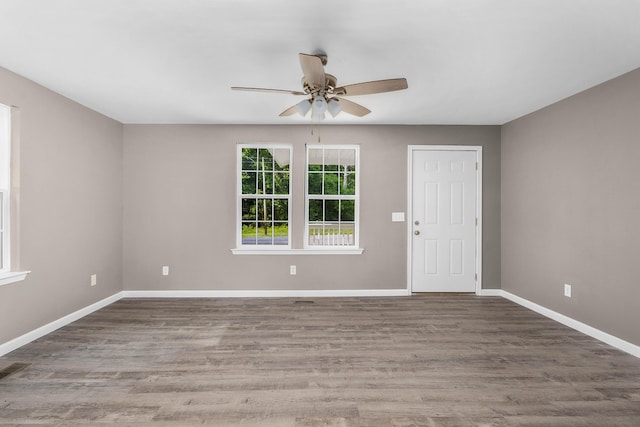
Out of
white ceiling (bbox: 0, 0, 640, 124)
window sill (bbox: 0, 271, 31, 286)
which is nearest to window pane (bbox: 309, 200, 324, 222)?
white ceiling (bbox: 0, 0, 640, 124)

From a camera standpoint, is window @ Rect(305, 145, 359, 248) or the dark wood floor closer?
the dark wood floor

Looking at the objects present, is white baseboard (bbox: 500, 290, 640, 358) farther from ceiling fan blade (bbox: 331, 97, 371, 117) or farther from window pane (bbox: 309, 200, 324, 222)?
ceiling fan blade (bbox: 331, 97, 371, 117)

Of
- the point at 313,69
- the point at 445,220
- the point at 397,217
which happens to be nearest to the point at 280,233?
the point at 397,217

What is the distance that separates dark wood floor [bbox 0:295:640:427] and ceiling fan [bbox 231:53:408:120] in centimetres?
212

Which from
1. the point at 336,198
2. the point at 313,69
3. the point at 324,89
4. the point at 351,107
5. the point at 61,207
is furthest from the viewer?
the point at 336,198

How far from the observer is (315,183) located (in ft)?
14.8

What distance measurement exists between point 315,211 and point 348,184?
625mm

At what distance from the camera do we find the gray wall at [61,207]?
284 centimetres

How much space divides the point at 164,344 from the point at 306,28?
9.54 feet

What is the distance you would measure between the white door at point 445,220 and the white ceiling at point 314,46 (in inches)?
43.9

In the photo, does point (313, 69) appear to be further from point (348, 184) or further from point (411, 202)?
point (411, 202)

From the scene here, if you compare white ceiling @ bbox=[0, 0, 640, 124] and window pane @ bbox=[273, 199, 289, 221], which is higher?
white ceiling @ bbox=[0, 0, 640, 124]

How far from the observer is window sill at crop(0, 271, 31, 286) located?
2613 millimetres

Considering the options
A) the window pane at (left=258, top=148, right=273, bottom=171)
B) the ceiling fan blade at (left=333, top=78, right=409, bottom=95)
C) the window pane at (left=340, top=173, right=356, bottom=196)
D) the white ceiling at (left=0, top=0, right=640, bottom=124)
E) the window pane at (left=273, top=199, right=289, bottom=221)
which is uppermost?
the white ceiling at (left=0, top=0, right=640, bottom=124)
